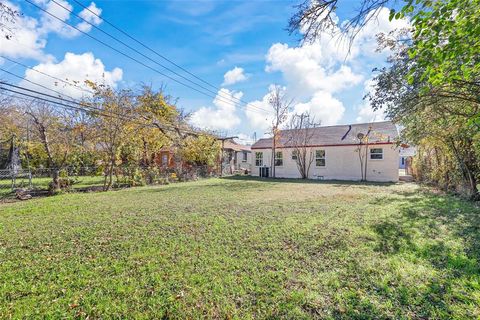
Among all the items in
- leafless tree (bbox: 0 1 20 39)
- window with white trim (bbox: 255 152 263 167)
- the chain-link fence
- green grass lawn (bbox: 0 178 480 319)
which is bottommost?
green grass lawn (bbox: 0 178 480 319)

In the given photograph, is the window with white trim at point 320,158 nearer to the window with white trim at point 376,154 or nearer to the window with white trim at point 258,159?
the window with white trim at point 376,154

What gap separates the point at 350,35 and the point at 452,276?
3.37m

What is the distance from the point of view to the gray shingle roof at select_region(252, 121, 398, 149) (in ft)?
51.5

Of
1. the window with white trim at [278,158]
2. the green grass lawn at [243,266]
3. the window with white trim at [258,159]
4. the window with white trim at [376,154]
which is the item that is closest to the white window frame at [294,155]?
the window with white trim at [278,158]

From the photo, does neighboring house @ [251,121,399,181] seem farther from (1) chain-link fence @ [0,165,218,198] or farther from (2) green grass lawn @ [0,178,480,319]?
(2) green grass lawn @ [0,178,480,319]

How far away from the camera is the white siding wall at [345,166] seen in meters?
15.2

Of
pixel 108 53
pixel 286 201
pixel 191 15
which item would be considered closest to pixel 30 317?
pixel 286 201

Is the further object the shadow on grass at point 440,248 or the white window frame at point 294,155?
the white window frame at point 294,155

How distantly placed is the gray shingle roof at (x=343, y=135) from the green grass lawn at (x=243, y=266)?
35.2 ft

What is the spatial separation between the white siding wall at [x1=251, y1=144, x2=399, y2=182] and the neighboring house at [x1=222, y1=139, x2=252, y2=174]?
5.94 metres

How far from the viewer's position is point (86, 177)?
13367 mm

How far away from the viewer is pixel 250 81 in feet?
55.1

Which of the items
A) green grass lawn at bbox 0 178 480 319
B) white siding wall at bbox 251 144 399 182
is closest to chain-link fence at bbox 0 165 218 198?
green grass lawn at bbox 0 178 480 319

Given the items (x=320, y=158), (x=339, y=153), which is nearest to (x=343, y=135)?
(x=339, y=153)
